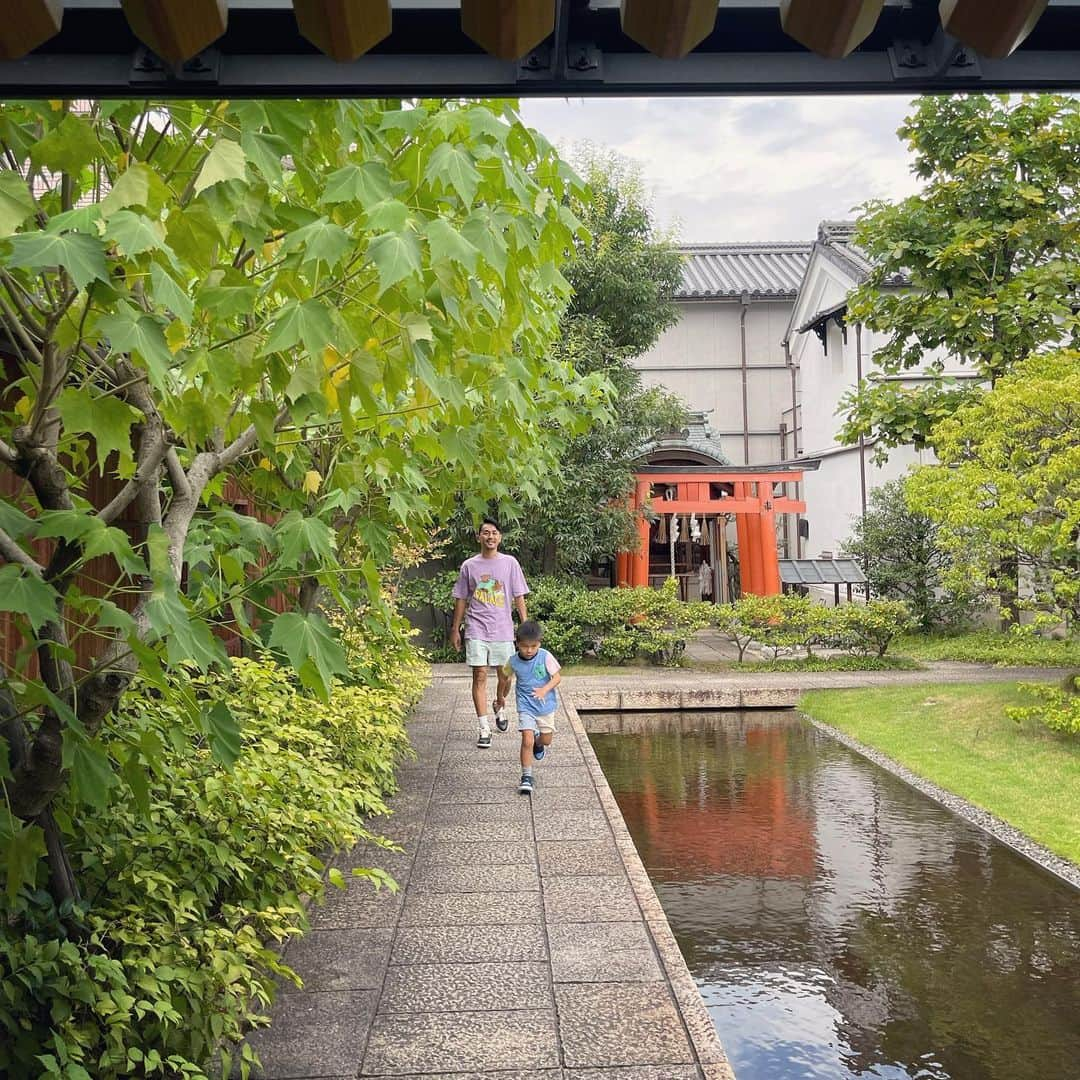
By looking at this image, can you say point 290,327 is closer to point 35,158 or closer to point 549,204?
point 35,158

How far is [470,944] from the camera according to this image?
481 centimetres

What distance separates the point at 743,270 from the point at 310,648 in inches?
1157

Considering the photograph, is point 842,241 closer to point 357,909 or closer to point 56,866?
point 357,909

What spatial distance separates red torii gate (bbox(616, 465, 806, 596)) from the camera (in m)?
18.2

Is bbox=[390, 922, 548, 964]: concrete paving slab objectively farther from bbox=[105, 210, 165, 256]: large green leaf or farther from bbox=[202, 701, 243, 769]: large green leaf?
bbox=[105, 210, 165, 256]: large green leaf

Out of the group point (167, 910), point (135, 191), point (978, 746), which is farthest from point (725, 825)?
point (135, 191)

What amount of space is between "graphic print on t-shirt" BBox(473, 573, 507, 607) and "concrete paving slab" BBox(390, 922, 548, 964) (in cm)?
394

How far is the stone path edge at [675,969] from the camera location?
3682mm

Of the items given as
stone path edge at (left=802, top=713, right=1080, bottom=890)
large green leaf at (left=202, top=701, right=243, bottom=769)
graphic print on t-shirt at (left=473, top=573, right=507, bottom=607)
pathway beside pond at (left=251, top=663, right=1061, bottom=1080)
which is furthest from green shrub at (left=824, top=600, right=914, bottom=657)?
large green leaf at (left=202, top=701, right=243, bottom=769)

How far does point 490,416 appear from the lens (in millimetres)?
6262

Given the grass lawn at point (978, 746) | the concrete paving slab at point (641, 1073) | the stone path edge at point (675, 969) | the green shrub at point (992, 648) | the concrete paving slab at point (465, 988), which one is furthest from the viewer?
the green shrub at point (992, 648)

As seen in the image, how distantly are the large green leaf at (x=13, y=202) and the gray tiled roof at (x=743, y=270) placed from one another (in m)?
25.7

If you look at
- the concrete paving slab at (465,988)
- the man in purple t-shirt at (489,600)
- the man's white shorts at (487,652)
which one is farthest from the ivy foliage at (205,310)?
the man's white shorts at (487,652)

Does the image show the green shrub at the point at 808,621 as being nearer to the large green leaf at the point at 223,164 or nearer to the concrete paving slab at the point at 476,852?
the concrete paving slab at the point at 476,852
